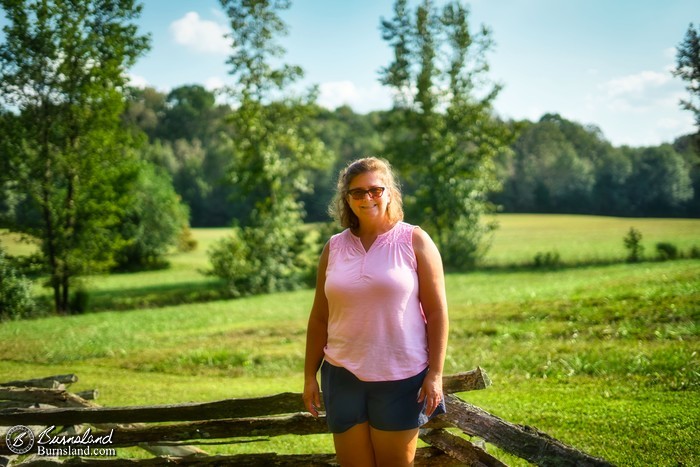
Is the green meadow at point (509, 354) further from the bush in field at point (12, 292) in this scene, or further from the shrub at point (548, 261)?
the shrub at point (548, 261)

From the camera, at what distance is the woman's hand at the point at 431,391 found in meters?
3.30

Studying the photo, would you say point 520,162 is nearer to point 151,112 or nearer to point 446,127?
point 446,127

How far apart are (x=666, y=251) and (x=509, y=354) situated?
798 inches

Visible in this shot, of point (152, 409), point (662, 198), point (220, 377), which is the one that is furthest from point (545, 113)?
point (152, 409)

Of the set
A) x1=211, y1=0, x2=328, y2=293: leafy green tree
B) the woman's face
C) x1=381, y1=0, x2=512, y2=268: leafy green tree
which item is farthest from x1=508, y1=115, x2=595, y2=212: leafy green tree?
the woman's face

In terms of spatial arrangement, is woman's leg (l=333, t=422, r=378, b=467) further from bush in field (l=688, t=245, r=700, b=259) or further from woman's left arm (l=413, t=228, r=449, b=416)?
bush in field (l=688, t=245, r=700, b=259)

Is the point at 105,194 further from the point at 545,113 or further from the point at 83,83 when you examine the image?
the point at 545,113

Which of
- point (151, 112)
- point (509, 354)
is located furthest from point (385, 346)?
point (151, 112)

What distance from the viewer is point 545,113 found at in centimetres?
5181

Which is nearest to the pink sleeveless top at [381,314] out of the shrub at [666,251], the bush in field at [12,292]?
the bush in field at [12,292]

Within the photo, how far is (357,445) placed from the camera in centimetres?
338

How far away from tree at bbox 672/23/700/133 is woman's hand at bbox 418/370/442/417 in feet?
49.5

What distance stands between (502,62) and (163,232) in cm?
2607

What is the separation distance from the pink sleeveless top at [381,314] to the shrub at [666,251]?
2744 cm
